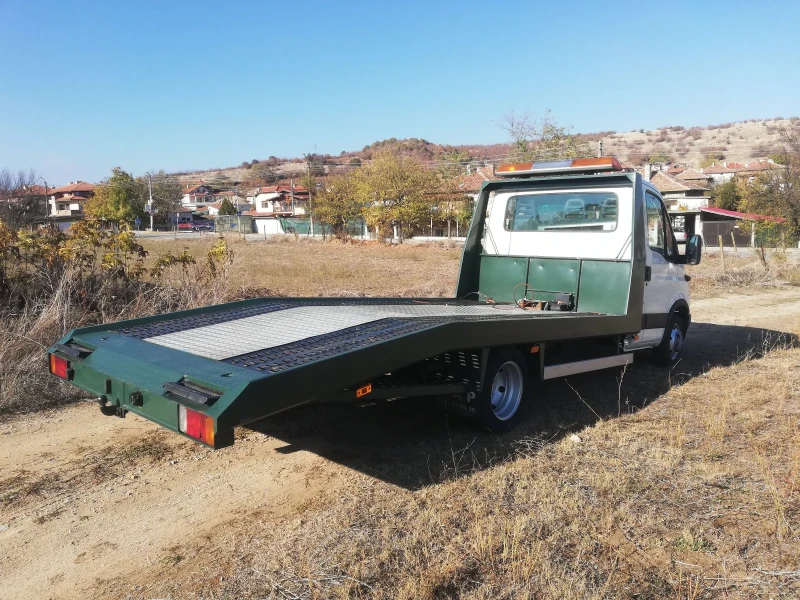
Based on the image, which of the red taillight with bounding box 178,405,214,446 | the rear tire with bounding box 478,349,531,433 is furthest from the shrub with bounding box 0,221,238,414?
the rear tire with bounding box 478,349,531,433

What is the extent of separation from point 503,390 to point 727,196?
198 feet

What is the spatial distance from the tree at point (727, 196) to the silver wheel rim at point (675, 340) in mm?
55458

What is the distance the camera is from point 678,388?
7336 millimetres

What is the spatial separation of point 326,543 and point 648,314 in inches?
206

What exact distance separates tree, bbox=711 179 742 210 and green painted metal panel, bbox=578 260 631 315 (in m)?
57.4

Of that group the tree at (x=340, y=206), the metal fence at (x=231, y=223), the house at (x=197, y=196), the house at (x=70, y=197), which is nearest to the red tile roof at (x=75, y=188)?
the house at (x=70, y=197)

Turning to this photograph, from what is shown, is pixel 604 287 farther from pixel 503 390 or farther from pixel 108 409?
pixel 108 409

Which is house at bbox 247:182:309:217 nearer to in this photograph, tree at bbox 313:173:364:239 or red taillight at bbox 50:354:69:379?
tree at bbox 313:173:364:239

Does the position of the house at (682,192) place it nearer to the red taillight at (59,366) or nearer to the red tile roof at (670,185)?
the red tile roof at (670,185)

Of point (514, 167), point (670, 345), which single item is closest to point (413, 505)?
point (514, 167)

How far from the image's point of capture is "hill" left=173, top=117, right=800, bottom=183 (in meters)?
99.1

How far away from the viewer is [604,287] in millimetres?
7078

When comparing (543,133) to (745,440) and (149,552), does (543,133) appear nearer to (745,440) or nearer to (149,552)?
(745,440)

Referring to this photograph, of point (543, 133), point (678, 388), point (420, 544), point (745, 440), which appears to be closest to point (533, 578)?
point (420, 544)
